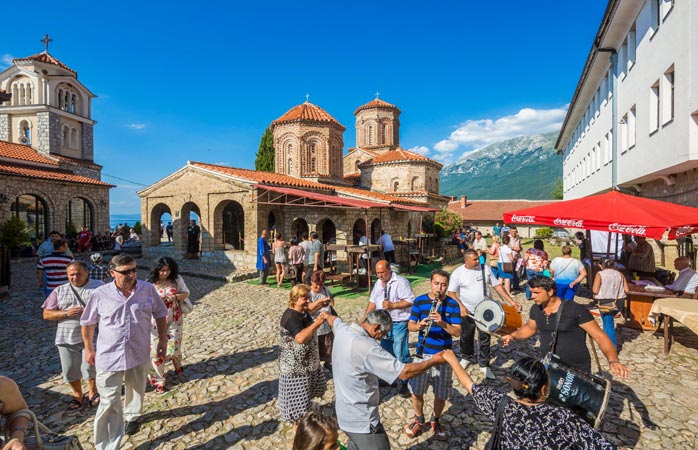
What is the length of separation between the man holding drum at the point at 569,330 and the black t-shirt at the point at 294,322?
2.18 meters

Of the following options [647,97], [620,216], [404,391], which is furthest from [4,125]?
[647,97]

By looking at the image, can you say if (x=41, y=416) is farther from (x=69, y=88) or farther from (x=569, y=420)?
(x=69, y=88)

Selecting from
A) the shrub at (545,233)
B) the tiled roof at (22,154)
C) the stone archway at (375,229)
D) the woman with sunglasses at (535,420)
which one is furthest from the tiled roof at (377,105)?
the woman with sunglasses at (535,420)

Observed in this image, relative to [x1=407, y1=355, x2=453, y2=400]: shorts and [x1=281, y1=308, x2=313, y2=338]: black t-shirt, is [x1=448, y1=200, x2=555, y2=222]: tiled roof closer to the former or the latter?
[x1=407, y1=355, x2=453, y2=400]: shorts

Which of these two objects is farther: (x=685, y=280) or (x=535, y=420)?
(x=685, y=280)

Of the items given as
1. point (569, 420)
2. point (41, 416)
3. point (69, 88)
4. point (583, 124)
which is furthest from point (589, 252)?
point (69, 88)

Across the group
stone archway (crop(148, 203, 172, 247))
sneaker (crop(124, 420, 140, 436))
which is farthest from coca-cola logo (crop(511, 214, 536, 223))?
stone archway (crop(148, 203, 172, 247))

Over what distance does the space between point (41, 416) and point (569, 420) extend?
5431 millimetres

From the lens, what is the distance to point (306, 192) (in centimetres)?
1344

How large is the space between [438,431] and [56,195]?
2329 cm

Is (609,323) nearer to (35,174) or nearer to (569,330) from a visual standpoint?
(569,330)

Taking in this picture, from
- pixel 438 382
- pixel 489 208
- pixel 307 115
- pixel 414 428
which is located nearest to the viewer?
pixel 438 382

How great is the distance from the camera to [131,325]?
3414 millimetres

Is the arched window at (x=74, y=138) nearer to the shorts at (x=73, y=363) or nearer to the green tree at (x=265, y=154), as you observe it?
the green tree at (x=265, y=154)
